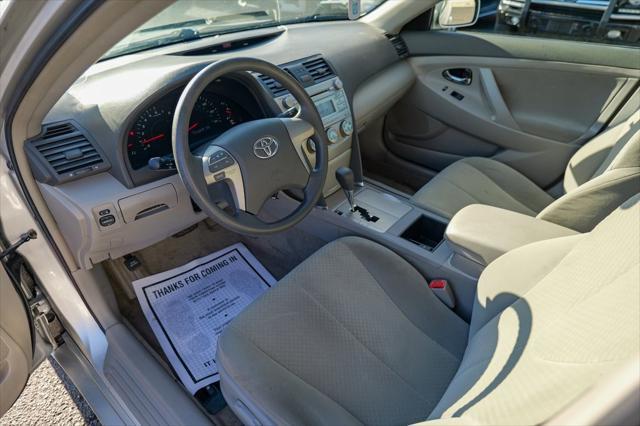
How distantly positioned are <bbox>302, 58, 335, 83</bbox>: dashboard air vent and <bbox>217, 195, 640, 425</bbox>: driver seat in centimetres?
72

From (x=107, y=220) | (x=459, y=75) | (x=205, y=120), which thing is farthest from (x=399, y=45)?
(x=107, y=220)

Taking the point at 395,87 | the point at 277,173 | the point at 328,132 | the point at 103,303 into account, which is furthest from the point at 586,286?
the point at 395,87

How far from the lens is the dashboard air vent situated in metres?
1.79

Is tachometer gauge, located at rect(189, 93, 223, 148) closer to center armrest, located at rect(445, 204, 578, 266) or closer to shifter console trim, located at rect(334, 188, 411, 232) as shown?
shifter console trim, located at rect(334, 188, 411, 232)

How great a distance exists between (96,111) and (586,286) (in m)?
1.27

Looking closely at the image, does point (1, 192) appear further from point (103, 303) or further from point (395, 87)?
point (395, 87)

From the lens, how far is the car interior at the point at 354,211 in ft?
2.71

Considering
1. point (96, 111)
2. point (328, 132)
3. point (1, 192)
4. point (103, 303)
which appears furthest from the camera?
point (328, 132)

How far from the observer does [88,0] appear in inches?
27.9

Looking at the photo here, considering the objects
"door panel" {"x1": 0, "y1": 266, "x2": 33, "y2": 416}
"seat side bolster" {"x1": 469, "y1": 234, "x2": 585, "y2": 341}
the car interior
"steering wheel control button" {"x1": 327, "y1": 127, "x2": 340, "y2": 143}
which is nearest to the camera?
the car interior

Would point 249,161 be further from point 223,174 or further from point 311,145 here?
point 311,145

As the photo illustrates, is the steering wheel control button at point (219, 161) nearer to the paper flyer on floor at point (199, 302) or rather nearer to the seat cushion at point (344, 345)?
the seat cushion at point (344, 345)

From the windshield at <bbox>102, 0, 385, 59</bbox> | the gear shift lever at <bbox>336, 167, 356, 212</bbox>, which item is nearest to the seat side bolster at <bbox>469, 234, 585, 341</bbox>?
the gear shift lever at <bbox>336, 167, 356, 212</bbox>

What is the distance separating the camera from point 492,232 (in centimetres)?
130
